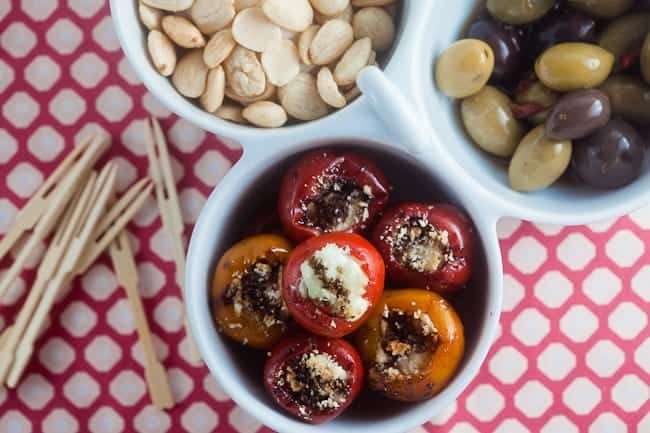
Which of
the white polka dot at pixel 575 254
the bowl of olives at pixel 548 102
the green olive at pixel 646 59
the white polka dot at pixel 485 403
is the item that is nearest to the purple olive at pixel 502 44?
the bowl of olives at pixel 548 102

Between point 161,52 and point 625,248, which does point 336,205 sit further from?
point 625,248

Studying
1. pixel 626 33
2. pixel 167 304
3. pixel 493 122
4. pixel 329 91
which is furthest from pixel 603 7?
pixel 167 304

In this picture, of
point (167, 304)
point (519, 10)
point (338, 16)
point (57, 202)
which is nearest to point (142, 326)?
point (167, 304)

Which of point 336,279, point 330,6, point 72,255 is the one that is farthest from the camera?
point 72,255

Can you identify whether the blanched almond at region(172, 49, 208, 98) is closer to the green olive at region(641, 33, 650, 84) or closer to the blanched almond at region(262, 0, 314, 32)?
the blanched almond at region(262, 0, 314, 32)

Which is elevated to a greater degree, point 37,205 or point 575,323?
point 37,205

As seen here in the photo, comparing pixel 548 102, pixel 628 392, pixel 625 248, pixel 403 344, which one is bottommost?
pixel 628 392

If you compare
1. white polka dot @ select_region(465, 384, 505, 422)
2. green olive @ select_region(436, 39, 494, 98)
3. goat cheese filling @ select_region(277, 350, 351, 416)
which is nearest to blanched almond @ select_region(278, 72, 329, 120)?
green olive @ select_region(436, 39, 494, 98)

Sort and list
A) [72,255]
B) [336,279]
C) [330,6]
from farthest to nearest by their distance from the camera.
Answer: [72,255] → [330,6] → [336,279]

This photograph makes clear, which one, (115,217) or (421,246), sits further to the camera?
(115,217)
